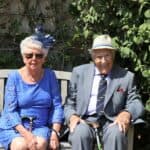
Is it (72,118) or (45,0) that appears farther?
(45,0)

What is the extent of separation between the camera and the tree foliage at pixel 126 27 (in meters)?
5.52

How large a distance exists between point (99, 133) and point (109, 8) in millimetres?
1289

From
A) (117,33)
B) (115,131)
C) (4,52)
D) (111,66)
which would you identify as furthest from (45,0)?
(115,131)

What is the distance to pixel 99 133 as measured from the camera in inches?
208

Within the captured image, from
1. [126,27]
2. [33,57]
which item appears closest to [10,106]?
[33,57]

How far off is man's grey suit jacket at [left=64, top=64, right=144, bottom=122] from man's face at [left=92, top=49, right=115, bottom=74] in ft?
→ 0.27

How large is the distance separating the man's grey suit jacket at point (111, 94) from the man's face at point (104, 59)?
8cm

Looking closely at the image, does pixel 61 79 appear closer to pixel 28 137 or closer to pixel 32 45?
pixel 32 45

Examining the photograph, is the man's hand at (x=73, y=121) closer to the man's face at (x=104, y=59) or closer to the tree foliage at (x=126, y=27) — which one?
the man's face at (x=104, y=59)

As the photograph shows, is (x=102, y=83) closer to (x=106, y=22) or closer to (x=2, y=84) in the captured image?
(x=106, y=22)

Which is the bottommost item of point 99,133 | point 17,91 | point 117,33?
point 99,133

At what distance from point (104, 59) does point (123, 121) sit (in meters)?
0.59

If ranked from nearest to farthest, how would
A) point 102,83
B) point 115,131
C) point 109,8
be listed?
point 115,131
point 102,83
point 109,8

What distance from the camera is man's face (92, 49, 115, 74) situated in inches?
211
